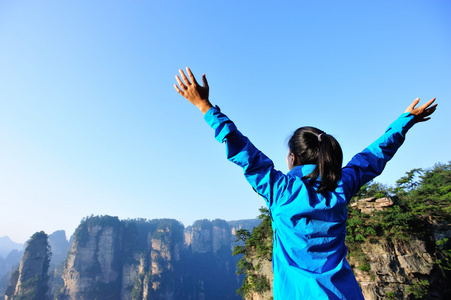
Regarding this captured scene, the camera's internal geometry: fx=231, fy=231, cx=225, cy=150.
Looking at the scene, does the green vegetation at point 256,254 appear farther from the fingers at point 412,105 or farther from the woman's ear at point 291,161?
the woman's ear at point 291,161

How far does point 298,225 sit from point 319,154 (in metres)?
0.39

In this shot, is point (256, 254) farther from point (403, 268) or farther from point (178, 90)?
point (178, 90)

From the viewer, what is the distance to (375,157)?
140cm

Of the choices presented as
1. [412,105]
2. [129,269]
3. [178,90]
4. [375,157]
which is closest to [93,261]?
[129,269]

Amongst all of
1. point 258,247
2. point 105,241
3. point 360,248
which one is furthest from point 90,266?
point 360,248

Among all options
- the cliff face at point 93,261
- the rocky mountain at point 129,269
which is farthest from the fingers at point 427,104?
the cliff face at point 93,261

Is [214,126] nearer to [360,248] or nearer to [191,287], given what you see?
[360,248]

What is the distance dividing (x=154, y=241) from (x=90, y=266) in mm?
14984

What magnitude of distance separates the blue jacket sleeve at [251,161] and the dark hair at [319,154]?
0.22 metres

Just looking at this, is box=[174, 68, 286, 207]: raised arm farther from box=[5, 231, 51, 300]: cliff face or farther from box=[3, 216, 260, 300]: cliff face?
box=[3, 216, 260, 300]: cliff face

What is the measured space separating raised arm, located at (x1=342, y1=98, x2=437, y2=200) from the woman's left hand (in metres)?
0.85

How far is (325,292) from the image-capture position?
1001mm

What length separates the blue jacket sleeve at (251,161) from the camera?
1071mm

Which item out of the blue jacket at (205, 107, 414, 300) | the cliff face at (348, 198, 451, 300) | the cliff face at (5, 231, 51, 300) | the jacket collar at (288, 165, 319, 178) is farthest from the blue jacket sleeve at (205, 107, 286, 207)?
the cliff face at (5, 231, 51, 300)
